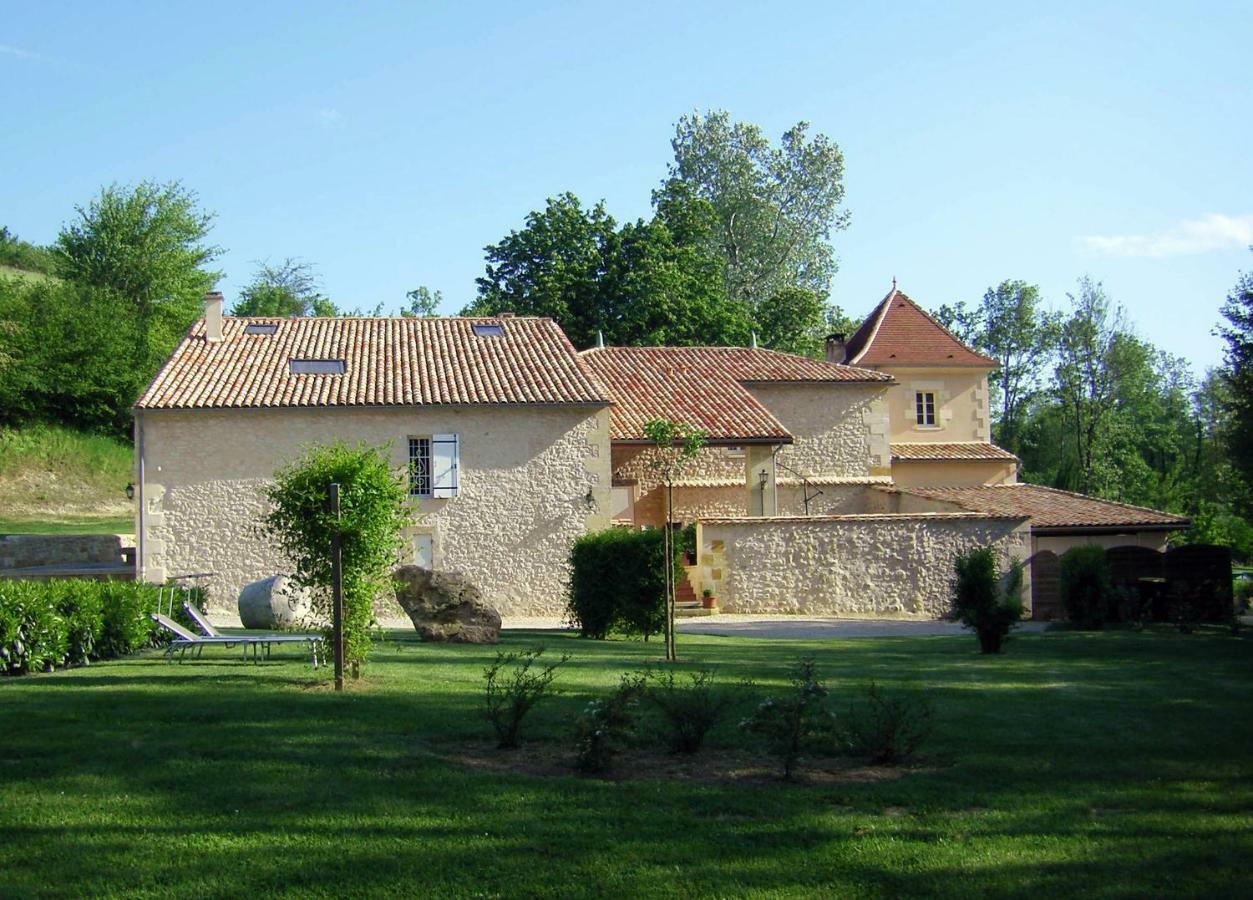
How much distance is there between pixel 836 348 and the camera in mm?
39500

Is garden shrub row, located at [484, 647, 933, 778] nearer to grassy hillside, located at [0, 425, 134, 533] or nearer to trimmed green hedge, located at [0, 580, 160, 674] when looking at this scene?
trimmed green hedge, located at [0, 580, 160, 674]

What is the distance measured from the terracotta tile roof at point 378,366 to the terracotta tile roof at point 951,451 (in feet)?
39.9

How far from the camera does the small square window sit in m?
26.6

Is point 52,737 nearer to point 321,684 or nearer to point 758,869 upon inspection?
point 321,684

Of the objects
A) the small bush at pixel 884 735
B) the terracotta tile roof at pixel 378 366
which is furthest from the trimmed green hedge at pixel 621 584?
the small bush at pixel 884 735

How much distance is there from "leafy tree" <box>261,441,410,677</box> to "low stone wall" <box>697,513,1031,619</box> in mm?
14260

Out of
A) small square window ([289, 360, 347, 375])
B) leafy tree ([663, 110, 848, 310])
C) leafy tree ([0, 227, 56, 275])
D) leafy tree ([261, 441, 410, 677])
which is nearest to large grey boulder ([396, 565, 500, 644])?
leafy tree ([261, 441, 410, 677])

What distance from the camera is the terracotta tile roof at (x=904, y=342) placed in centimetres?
3728

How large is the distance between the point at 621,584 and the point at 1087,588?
886cm

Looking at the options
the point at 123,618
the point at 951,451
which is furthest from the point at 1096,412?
the point at 123,618

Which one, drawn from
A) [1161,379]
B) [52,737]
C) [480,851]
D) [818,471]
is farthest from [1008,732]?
[1161,379]

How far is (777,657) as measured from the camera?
1487 centimetres

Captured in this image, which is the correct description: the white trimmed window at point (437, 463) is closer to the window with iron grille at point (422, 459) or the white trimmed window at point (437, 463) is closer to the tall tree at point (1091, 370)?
the window with iron grille at point (422, 459)

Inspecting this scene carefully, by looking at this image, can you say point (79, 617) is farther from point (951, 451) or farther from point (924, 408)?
point (924, 408)
